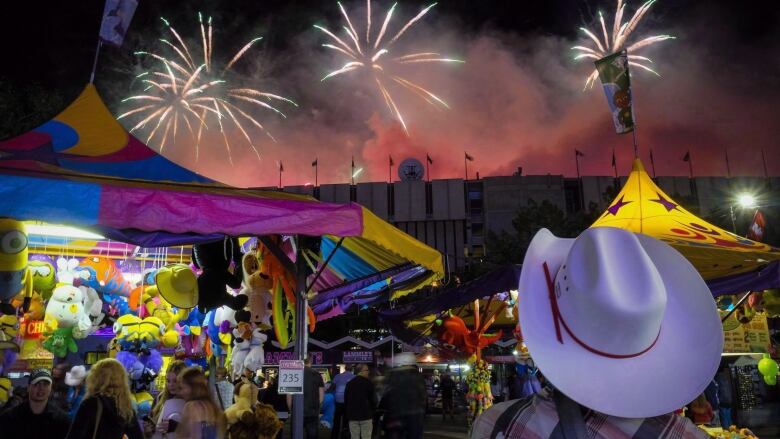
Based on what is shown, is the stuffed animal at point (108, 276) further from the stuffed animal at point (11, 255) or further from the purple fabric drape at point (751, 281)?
the purple fabric drape at point (751, 281)

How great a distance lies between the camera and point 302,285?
232 inches

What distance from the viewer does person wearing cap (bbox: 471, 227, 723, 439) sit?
63.6 inches

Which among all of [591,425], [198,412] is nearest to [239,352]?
[198,412]

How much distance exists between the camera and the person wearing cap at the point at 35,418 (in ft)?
13.7

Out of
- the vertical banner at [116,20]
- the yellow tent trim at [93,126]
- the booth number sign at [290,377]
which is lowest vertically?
the booth number sign at [290,377]

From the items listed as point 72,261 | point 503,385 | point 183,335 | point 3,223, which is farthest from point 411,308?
point 503,385

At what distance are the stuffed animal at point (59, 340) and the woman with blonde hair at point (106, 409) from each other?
4124 mm

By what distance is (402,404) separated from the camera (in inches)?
321

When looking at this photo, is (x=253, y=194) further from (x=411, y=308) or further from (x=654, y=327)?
(x=411, y=308)

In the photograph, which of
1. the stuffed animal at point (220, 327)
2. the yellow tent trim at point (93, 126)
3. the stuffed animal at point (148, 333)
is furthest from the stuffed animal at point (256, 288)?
the stuffed animal at point (148, 333)

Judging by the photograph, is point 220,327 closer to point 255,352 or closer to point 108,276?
point 255,352

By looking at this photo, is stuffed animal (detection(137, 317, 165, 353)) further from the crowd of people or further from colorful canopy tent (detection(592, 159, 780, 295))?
colorful canopy tent (detection(592, 159, 780, 295))

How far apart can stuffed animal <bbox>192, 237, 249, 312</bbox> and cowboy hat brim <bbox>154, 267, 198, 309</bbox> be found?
0.72 feet

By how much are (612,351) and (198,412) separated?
3518 millimetres
